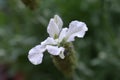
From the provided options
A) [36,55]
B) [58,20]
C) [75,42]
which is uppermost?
[75,42]

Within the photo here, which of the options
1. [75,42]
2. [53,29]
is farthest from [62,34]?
[75,42]

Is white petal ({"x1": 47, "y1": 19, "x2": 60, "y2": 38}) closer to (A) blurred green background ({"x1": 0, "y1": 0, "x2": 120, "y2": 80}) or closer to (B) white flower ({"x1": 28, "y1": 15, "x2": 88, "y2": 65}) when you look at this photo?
(B) white flower ({"x1": 28, "y1": 15, "x2": 88, "y2": 65})

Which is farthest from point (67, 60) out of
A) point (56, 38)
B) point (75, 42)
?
point (75, 42)

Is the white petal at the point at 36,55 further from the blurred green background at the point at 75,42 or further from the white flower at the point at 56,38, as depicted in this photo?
the blurred green background at the point at 75,42

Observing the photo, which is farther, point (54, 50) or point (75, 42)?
point (75, 42)

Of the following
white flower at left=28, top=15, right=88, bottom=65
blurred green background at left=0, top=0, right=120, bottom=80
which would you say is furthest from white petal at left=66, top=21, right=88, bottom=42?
blurred green background at left=0, top=0, right=120, bottom=80

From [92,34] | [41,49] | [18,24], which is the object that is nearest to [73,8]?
[92,34]

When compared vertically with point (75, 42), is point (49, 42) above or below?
below

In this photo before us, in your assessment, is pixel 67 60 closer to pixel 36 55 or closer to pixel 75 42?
pixel 36 55
